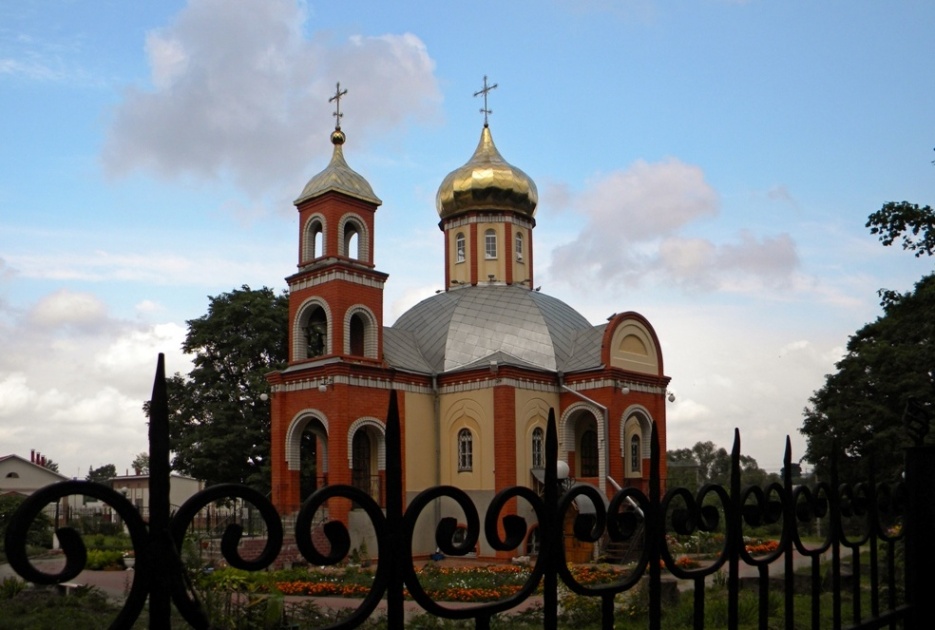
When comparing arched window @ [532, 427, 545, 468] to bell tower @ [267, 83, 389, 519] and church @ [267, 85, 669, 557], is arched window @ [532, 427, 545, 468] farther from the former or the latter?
bell tower @ [267, 83, 389, 519]

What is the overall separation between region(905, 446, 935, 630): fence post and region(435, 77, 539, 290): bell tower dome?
26.2 metres

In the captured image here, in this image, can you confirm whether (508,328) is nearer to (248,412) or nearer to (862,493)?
(248,412)

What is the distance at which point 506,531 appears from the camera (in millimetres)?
1945

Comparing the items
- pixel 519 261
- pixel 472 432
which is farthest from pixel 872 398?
pixel 472 432

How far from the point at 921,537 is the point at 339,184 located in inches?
877

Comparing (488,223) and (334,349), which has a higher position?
(488,223)

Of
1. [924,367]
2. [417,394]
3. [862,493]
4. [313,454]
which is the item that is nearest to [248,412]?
[313,454]

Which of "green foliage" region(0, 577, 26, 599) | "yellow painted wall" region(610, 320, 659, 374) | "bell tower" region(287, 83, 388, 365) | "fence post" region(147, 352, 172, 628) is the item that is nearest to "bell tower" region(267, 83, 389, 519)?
"bell tower" region(287, 83, 388, 365)

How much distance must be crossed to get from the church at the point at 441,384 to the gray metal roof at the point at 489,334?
44 millimetres

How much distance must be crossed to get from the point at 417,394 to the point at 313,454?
702 cm

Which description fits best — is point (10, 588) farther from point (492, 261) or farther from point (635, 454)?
point (492, 261)

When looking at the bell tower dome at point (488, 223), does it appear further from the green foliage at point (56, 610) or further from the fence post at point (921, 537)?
the fence post at point (921, 537)

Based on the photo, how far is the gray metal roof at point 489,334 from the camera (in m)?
26.2

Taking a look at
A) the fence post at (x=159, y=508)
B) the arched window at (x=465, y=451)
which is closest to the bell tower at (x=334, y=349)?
the arched window at (x=465, y=451)
